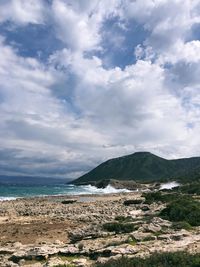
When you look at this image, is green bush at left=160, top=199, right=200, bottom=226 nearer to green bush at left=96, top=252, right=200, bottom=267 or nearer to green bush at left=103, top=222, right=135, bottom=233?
green bush at left=103, top=222, right=135, bottom=233

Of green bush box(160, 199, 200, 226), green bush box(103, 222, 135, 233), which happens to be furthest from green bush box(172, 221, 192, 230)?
green bush box(103, 222, 135, 233)

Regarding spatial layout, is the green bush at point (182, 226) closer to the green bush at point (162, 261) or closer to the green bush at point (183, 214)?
A: the green bush at point (183, 214)

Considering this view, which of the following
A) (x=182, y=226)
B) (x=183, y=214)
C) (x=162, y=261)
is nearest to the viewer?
(x=162, y=261)

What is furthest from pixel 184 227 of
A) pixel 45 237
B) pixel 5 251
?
pixel 5 251

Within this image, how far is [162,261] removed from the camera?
58.2 ft

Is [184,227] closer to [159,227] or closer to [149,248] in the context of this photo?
[159,227]

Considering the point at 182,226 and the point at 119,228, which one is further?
the point at 119,228

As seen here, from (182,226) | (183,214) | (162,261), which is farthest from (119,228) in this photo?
(162,261)

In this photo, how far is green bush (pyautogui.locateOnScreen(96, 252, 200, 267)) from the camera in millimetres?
17156

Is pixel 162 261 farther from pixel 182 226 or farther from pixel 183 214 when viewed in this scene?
pixel 183 214

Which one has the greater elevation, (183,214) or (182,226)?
(183,214)

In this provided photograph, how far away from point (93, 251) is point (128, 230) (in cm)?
723

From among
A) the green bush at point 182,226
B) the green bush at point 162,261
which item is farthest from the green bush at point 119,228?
the green bush at point 162,261

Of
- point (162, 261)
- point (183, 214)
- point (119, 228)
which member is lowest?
point (162, 261)
